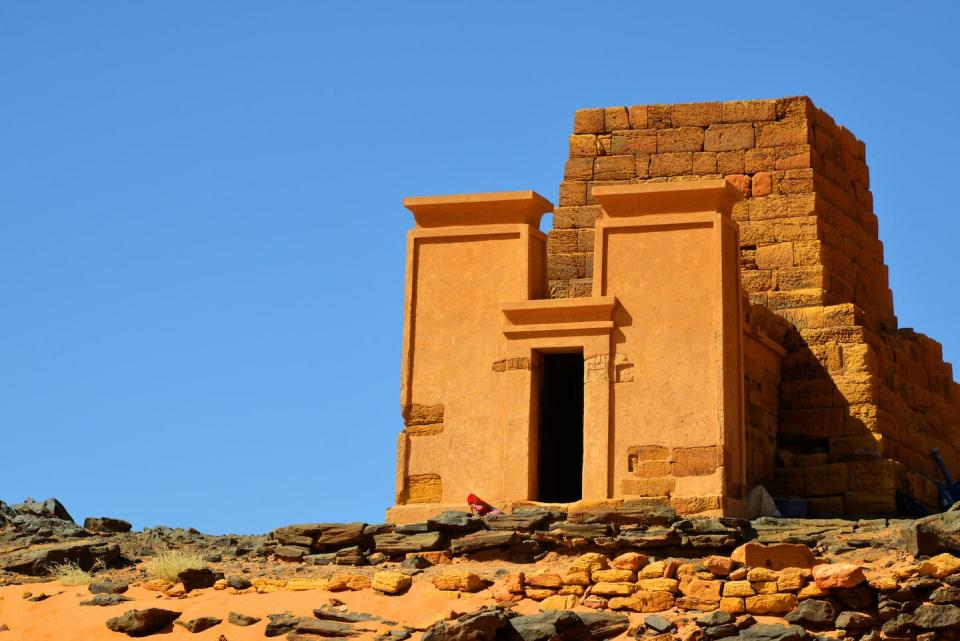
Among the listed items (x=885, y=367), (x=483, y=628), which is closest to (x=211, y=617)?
(x=483, y=628)

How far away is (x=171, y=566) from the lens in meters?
20.3

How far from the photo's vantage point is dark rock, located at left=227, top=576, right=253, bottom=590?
64.7 ft

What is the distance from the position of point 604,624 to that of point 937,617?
296 centimetres

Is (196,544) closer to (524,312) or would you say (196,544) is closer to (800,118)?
→ (524,312)

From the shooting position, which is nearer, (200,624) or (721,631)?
(721,631)

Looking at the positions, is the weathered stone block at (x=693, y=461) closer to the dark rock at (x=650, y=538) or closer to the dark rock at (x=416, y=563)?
the dark rock at (x=650, y=538)

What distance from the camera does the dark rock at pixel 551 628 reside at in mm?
17453

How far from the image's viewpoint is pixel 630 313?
72.8ft

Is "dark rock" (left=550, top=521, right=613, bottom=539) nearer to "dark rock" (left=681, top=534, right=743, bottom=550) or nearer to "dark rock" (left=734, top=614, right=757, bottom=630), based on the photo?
"dark rock" (left=681, top=534, right=743, bottom=550)

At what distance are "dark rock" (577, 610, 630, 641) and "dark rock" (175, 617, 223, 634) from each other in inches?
142

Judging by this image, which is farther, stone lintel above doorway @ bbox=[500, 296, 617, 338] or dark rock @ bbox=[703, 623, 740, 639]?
stone lintel above doorway @ bbox=[500, 296, 617, 338]

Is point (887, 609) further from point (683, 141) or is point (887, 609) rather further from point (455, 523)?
point (683, 141)

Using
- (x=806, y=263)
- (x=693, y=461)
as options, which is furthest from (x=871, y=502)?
(x=806, y=263)

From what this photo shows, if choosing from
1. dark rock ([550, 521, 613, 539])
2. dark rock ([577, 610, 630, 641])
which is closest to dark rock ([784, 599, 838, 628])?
dark rock ([577, 610, 630, 641])
